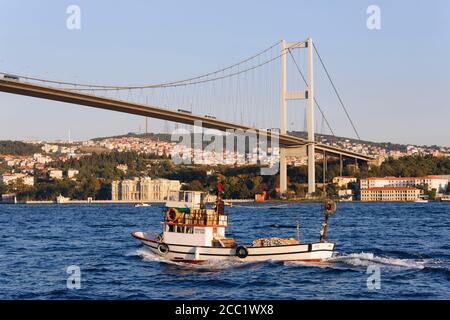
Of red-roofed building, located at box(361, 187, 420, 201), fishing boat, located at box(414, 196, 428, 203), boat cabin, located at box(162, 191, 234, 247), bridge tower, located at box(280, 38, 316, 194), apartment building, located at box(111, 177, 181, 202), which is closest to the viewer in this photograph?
boat cabin, located at box(162, 191, 234, 247)

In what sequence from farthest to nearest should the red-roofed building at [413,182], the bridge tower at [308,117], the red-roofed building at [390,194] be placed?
the red-roofed building at [413,182] < the red-roofed building at [390,194] < the bridge tower at [308,117]

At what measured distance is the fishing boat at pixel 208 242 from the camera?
2555 cm

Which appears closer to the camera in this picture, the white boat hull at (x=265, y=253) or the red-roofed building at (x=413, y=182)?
the white boat hull at (x=265, y=253)

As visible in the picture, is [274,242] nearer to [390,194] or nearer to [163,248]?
[163,248]

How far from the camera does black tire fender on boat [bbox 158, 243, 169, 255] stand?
89.1 ft

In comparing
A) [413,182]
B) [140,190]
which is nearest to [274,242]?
[140,190]

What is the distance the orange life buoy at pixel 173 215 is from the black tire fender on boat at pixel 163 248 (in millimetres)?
820

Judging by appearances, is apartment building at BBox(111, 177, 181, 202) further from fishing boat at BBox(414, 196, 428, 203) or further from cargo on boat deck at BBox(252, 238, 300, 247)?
cargo on boat deck at BBox(252, 238, 300, 247)

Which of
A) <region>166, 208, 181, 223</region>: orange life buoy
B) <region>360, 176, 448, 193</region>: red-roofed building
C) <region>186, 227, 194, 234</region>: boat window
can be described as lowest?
<region>186, 227, 194, 234</region>: boat window

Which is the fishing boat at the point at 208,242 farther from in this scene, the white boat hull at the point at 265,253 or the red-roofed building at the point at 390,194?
the red-roofed building at the point at 390,194

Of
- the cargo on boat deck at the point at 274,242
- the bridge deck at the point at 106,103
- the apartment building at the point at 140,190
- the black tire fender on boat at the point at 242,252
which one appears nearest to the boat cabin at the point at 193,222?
the black tire fender on boat at the point at 242,252

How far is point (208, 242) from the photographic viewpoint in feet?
86.8

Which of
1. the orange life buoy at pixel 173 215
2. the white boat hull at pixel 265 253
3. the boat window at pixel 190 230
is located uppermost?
the orange life buoy at pixel 173 215

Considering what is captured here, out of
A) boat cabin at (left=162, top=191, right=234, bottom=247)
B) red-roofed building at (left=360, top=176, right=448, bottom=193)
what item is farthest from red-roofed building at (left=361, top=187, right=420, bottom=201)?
boat cabin at (left=162, top=191, right=234, bottom=247)
